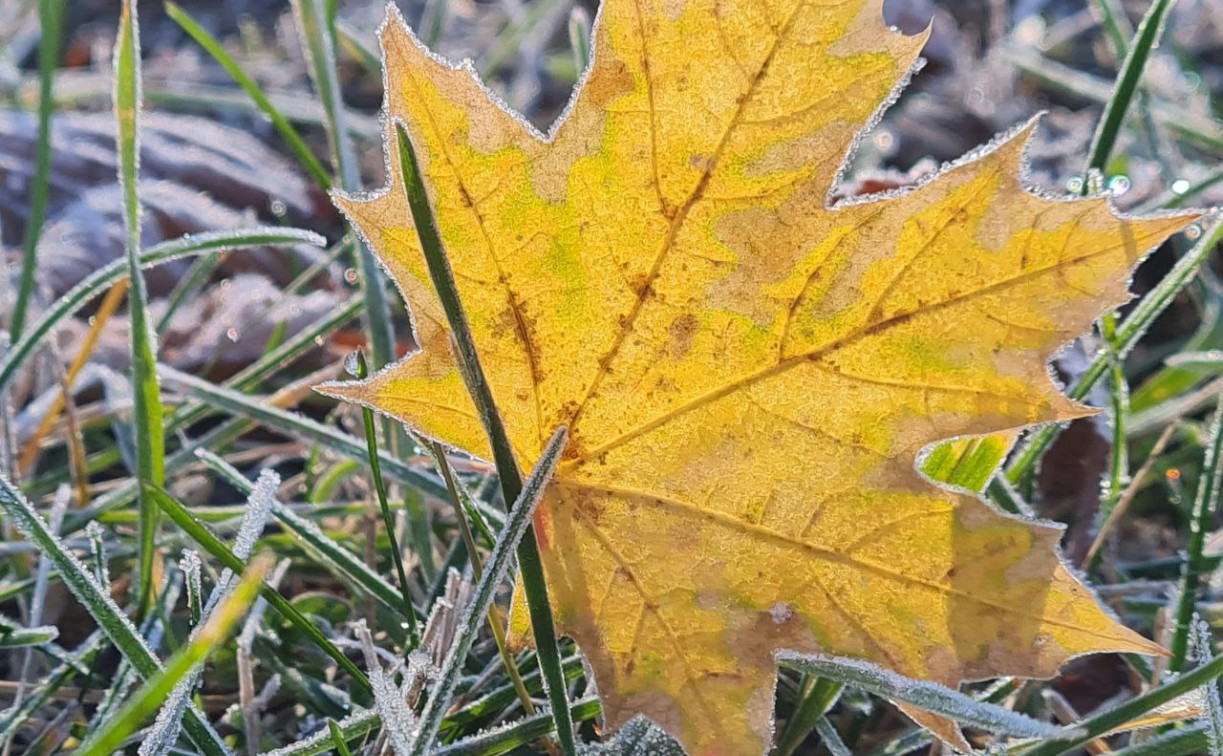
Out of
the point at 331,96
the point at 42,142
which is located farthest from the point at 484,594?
the point at 42,142

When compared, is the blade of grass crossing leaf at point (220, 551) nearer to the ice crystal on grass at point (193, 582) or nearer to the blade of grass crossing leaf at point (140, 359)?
the ice crystal on grass at point (193, 582)

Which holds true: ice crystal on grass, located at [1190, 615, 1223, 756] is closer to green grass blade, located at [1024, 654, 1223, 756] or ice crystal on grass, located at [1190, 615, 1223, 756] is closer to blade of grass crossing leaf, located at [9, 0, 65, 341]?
green grass blade, located at [1024, 654, 1223, 756]

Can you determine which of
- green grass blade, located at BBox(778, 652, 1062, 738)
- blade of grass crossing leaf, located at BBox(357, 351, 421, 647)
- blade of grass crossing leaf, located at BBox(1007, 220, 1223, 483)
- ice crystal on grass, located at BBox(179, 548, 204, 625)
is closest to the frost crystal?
ice crystal on grass, located at BBox(179, 548, 204, 625)

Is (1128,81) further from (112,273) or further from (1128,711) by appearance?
(112,273)

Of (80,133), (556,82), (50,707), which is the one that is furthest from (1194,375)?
(80,133)

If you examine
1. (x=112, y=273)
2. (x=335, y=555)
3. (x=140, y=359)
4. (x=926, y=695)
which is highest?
(x=112, y=273)

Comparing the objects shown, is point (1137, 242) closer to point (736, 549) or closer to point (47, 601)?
point (736, 549)
